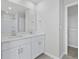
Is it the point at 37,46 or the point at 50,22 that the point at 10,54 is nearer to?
the point at 37,46

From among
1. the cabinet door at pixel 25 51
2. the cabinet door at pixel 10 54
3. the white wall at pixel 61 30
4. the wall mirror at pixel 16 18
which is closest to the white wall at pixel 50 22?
the white wall at pixel 61 30

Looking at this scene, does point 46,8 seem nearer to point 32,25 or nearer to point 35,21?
point 35,21

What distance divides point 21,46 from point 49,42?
0.49 m

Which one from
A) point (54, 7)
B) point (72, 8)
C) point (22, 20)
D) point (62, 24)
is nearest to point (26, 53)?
point (22, 20)

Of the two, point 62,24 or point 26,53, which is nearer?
point 62,24

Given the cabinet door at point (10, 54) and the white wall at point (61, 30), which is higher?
the white wall at point (61, 30)

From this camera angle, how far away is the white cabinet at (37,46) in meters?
1.27

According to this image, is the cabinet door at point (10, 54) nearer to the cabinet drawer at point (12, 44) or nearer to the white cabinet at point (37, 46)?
the cabinet drawer at point (12, 44)

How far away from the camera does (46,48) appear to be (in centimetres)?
118

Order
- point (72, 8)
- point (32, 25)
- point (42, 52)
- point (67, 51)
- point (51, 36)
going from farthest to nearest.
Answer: point (32, 25), point (42, 52), point (51, 36), point (67, 51), point (72, 8)

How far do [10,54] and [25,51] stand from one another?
0.29 metres

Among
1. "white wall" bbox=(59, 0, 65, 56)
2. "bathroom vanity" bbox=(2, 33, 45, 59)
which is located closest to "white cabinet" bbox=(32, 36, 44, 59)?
"bathroom vanity" bbox=(2, 33, 45, 59)

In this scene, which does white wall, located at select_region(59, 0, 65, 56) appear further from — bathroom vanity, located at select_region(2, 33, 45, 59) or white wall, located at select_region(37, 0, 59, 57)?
bathroom vanity, located at select_region(2, 33, 45, 59)

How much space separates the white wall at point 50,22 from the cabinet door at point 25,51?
13.5 inches
